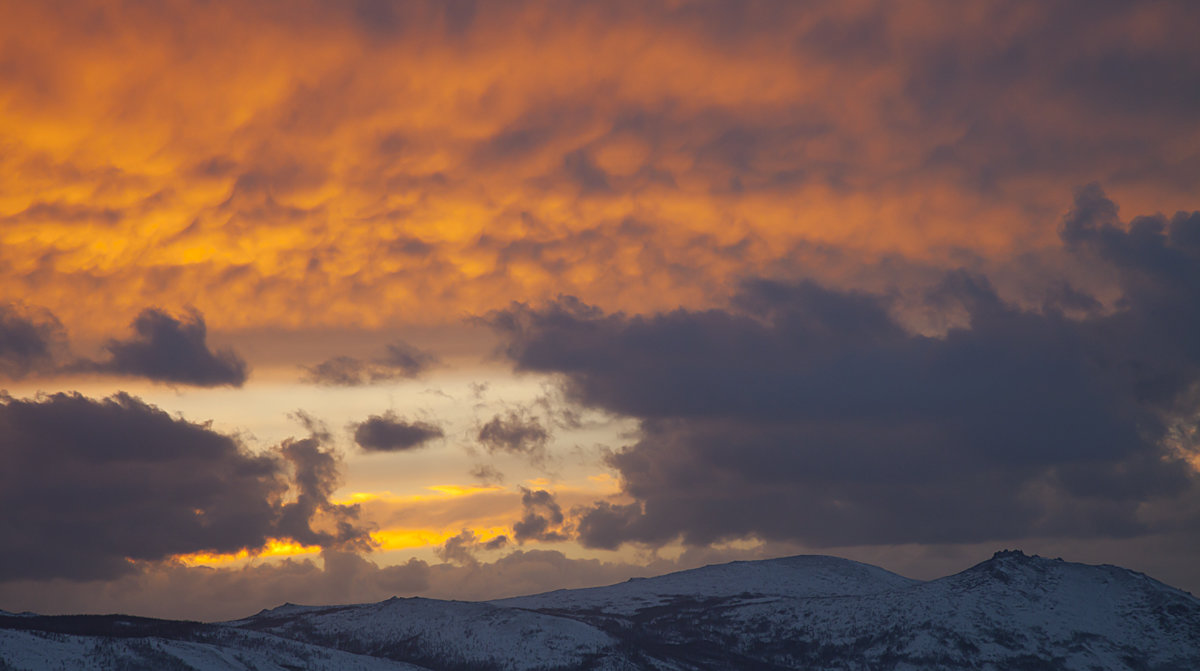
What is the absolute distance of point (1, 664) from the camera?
190 m
